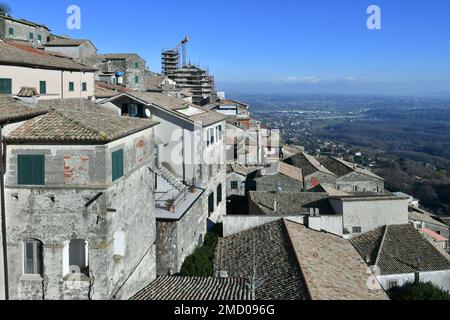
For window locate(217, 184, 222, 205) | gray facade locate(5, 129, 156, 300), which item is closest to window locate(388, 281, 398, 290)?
window locate(217, 184, 222, 205)

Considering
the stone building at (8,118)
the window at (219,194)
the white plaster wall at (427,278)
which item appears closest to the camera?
the stone building at (8,118)

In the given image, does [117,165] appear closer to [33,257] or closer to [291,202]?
[33,257]

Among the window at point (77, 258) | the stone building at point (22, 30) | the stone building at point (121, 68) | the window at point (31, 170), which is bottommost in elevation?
the window at point (77, 258)

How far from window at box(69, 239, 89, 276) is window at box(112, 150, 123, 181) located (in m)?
2.36

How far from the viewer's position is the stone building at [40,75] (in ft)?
83.4

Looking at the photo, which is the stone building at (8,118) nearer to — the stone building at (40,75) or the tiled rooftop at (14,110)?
the tiled rooftop at (14,110)

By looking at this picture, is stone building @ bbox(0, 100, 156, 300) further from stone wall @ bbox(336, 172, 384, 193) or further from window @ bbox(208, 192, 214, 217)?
stone wall @ bbox(336, 172, 384, 193)

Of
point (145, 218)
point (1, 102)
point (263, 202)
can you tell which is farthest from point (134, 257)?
point (263, 202)

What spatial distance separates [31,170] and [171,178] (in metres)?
12.8

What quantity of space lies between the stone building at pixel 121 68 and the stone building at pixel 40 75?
1598 cm

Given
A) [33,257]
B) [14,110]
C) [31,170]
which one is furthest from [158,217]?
[14,110]

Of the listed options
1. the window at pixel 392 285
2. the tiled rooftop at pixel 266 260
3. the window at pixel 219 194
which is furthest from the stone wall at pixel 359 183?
the tiled rooftop at pixel 266 260

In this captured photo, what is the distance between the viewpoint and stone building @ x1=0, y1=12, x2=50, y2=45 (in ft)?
175

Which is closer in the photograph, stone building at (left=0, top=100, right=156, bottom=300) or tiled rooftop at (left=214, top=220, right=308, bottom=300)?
stone building at (left=0, top=100, right=156, bottom=300)
